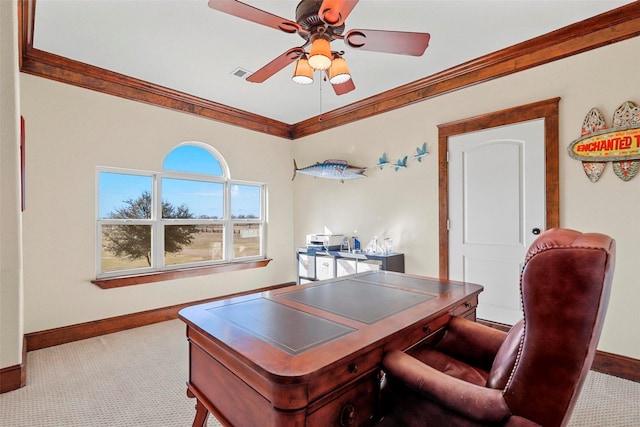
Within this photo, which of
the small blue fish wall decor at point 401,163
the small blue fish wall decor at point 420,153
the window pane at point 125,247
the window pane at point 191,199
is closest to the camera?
the window pane at point 125,247

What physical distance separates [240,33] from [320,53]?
1224 mm

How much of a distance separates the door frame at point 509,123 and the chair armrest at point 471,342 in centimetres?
173

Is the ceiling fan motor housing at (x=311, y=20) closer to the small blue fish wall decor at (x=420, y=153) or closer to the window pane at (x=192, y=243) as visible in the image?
the small blue fish wall decor at (x=420, y=153)

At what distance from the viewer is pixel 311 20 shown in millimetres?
1795

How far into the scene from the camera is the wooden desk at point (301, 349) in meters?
0.97

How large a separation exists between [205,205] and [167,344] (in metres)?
1.89

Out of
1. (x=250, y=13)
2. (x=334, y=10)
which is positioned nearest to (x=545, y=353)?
(x=334, y=10)

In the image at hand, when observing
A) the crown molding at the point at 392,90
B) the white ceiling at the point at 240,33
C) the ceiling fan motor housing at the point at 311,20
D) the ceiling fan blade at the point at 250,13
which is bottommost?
the ceiling fan blade at the point at 250,13

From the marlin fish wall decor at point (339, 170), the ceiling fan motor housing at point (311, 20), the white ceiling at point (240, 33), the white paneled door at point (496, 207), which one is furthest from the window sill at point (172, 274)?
the ceiling fan motor housing at point (311, 20)

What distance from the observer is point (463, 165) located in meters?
3.33

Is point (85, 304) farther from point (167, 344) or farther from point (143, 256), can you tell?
point (167, 344)

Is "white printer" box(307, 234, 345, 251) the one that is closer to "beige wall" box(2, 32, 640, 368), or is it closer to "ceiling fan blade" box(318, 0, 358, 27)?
"beige wall" box(2, 32, 640, 368)

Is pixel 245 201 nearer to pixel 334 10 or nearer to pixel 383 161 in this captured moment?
pixel 383 161

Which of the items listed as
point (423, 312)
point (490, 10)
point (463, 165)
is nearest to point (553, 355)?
point (423, 312)
